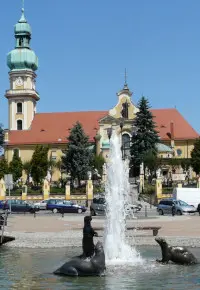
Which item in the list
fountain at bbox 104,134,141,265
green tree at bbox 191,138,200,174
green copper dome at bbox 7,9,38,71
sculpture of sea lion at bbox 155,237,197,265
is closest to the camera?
sculpture of sea lion at bbox 155,237,197,265

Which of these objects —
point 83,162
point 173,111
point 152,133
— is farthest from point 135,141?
point 173,111

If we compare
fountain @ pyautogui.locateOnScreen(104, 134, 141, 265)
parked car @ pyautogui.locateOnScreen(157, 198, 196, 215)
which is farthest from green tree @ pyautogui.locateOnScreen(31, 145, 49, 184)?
fountain @ pyautogui.locateOnScreen(104, 134, 141, 265)

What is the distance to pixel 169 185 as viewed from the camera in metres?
71.0

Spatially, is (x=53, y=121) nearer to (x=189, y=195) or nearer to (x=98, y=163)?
(x=98, y=163)

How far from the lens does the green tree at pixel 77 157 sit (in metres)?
80.8

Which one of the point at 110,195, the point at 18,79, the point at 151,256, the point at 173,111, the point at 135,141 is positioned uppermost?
the point at 18,79

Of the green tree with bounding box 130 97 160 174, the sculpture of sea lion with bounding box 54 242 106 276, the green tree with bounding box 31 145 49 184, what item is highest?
the green tree with bounding box 130 97 160 174

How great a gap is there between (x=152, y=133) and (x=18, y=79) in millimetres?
34308

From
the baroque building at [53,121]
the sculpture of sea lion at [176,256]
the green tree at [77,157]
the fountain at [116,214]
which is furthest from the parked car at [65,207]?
the baroque building at [53,121]

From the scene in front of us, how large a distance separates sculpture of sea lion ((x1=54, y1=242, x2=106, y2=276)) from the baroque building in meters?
75.1

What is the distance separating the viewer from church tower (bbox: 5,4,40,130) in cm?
10506

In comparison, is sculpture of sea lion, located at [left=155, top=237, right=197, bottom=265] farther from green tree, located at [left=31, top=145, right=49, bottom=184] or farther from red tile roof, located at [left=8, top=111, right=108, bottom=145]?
red tile roof, located at [left=8, top=111, right=108, bottom=145]

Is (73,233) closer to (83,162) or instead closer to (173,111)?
(83,162)

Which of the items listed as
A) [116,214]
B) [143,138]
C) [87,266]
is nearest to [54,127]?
[143,138]
